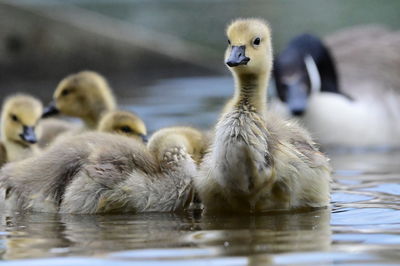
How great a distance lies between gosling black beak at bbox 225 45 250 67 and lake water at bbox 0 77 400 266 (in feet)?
2.48

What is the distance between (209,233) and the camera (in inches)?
191

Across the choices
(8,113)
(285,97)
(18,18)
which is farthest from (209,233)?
(18,18)

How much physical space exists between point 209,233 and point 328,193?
1.02 metres

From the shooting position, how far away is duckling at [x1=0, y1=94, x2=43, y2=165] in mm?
6961

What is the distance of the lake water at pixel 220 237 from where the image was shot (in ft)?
14.1

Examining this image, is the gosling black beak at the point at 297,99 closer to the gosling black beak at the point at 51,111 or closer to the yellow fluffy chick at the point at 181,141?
the gosling black beak at the point at 51,111

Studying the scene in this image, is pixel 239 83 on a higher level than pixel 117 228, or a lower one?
higher

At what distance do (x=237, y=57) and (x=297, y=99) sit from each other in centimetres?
371

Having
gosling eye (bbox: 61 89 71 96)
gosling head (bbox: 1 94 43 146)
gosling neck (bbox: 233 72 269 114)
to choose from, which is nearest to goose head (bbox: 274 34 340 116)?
gosling eye (bbox: 61 89 71 96)

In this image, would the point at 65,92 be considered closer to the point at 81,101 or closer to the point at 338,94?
the point at 81,101

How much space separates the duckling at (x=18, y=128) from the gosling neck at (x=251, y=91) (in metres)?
1.90

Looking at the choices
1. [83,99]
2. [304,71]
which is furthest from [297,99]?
[83,99]

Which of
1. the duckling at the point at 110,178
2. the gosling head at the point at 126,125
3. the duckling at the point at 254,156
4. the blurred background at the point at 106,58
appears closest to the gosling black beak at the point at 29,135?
the gosling head at the point at 126,125

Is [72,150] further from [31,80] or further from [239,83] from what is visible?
[31,80]
